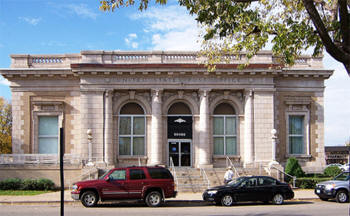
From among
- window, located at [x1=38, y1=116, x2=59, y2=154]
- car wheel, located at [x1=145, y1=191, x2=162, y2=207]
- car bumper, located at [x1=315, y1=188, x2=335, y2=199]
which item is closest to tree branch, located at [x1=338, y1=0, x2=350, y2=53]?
car wheel, located at [x1=145, y1=191, x2=162, y2=207]

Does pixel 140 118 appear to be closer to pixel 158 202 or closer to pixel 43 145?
pixel 43 145

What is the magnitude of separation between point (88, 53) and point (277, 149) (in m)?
14.9

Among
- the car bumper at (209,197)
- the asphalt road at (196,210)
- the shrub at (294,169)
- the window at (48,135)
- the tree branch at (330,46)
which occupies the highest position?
the tree branch at (330,46)

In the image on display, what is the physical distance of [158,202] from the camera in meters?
19.1

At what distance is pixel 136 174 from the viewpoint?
1933 centimetres

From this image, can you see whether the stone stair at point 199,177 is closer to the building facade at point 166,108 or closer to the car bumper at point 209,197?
the building facade at point 166,108

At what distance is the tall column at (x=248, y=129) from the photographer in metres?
29.3

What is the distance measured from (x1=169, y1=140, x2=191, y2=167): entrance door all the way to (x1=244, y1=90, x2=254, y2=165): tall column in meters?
4.04

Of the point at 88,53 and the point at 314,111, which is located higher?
the point at 88,53

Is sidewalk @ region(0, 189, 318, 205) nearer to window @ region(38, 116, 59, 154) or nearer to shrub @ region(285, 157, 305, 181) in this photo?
shrub @ region(285, 157, 305, 181)

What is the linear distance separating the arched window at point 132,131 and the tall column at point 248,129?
23.5ft

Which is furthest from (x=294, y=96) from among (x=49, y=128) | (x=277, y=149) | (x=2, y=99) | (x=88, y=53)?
(x=2, y=99)

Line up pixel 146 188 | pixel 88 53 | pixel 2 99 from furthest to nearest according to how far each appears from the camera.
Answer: pixel 2 99 → pixel 88 53 → pixel 146 188

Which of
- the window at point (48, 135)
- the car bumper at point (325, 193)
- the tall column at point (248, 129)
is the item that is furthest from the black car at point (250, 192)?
the window at point (48, 135)
